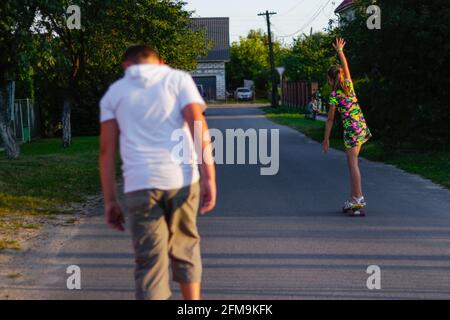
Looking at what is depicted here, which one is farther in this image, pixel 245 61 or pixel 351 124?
pixel 245 61

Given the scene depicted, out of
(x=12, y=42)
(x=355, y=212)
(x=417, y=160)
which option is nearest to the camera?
(x=355, y=212)

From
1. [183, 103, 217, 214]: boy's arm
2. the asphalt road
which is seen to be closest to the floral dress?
the asphalt road

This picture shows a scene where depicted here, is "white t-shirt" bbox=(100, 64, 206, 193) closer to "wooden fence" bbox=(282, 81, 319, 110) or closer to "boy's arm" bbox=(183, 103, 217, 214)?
"boy's arm" bbox=(183, 103, 217, 214)

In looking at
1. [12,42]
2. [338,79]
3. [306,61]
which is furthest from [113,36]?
[306,61]

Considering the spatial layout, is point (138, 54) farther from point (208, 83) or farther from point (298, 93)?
point (208, 83)

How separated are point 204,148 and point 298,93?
159 ft

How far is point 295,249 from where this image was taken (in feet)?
25.1

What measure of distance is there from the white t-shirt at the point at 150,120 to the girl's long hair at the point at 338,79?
16.1 feet

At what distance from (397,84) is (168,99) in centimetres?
1383

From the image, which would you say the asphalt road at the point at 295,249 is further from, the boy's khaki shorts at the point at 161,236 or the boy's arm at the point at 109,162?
the boy's arm at the point at 109,162

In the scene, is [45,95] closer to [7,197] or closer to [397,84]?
[397,84]

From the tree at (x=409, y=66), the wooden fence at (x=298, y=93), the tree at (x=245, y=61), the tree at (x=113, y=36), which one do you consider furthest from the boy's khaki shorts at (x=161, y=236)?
the tree at (x=245, y=61)

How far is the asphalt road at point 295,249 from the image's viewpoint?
622cm

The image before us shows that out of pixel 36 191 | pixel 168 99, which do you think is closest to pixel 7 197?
pixel 36 191
